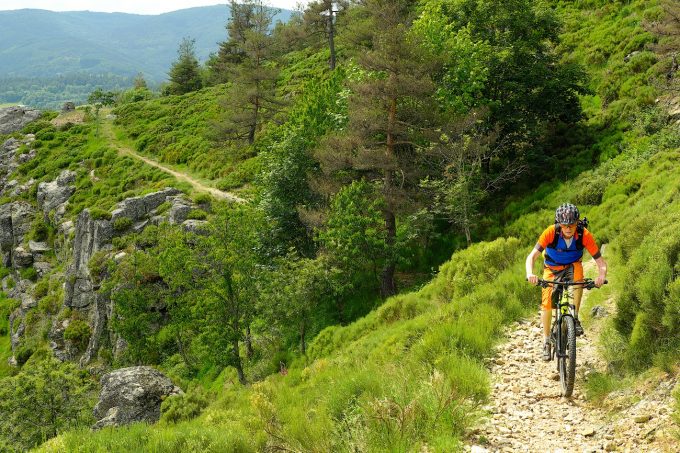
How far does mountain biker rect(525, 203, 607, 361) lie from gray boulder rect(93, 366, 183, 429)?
53.0 ft

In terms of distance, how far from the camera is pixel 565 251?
6.41 m

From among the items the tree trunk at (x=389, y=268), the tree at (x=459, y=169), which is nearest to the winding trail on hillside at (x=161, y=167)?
the tree trunk at (x=389, y=268)

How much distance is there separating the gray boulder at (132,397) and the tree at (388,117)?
10188mm

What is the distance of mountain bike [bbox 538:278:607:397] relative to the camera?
19.3 feet

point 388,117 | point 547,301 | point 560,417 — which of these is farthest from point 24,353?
point 560,417

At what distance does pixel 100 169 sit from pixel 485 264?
46.0m

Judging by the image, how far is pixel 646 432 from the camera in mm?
4777

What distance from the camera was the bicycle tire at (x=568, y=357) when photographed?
5855mm

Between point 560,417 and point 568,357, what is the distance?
73cm

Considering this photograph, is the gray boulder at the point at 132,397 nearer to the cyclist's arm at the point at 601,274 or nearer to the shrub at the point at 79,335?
the shrub at the point at 79,335

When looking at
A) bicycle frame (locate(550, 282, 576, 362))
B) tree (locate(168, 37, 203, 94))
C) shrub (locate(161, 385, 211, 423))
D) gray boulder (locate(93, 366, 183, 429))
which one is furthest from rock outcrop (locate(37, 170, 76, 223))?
bicycle frame (locate(550, 282, 576, 362))

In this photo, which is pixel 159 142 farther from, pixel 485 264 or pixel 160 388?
pixel 485 264

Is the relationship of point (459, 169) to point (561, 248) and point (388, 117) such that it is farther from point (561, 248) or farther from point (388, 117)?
point (561, 248)

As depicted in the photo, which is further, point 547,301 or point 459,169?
point 459,169
